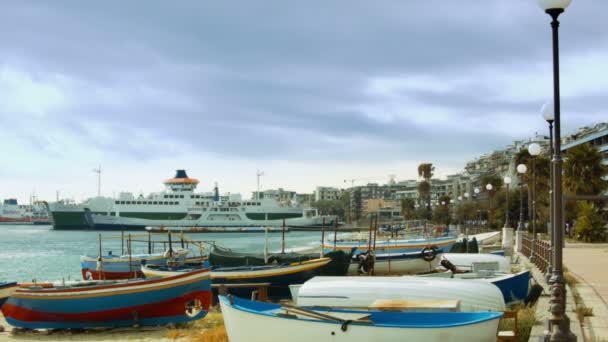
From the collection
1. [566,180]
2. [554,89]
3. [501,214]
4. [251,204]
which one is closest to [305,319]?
[554,89]

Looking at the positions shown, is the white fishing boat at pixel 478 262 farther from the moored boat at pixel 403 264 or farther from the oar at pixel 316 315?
the oar at pixel 316 315

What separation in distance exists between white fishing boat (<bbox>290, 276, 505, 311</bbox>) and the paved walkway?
59.8 inches

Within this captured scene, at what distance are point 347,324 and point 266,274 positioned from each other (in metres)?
9.91

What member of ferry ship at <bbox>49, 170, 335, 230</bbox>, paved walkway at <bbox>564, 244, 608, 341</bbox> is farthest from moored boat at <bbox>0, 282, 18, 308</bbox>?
ferry ship at <bbox>49, 170, 335, 230</bbox>

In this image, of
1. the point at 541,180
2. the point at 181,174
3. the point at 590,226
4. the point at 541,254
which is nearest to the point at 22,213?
the point at 181,174

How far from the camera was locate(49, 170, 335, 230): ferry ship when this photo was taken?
107875mm

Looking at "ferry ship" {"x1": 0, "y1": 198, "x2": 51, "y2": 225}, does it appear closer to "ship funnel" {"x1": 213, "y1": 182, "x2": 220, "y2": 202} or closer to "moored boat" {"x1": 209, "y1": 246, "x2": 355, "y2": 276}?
"ship funnel" {"x1": 213, "y1": 182, "x2": 220, "y2": 202}

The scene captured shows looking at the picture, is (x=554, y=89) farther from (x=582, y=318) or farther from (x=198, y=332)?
(x=198, y=332)

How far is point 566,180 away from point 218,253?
24.7 metres

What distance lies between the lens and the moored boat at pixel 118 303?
1391 centimetres

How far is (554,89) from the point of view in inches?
305

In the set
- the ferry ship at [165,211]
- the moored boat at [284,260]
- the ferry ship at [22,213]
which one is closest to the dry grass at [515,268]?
the moored boat at [284,260]

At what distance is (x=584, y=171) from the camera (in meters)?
→ 37.2

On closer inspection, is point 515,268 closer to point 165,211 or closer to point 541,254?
point 541,254
